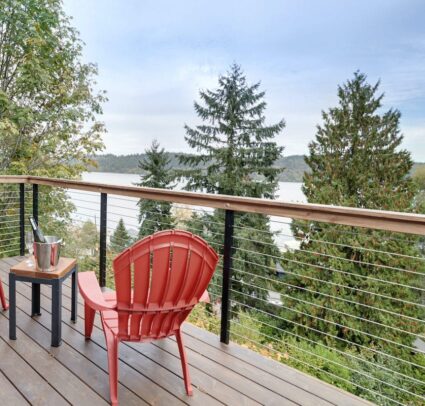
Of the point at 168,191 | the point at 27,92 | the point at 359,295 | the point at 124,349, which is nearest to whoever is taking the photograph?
the point at 124,349

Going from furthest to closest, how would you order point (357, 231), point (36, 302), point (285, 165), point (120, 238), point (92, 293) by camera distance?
point (285, 165) < point (357, 231) < point (120, 238) < point (36, 302) < point (92, 293)

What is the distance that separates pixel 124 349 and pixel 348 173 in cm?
1354

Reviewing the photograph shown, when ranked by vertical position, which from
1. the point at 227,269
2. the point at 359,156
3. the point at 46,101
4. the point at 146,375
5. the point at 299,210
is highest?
the point at 46,101

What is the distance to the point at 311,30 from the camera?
1471 centimetres

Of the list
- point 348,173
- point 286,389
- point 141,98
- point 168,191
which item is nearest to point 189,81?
point 141,98

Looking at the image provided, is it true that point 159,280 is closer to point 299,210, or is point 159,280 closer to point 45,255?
point 299,210

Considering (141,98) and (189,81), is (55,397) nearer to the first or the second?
(141,98)

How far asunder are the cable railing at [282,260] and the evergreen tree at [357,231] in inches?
3.5

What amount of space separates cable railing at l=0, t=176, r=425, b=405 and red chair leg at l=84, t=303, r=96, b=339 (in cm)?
80

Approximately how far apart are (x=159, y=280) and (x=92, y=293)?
416 millimetres

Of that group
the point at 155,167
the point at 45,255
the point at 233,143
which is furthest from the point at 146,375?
the point at 155,167

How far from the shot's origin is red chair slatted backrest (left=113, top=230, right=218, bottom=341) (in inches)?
61.5

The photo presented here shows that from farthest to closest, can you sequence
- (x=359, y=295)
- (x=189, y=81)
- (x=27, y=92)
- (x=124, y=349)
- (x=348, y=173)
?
1. (x=189, y=81)
2. (x=348, y=173)
3. (x=359, y=295)
4. (x=27, y=92)
5. (x=124, y=349)

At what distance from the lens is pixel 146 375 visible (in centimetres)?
186
